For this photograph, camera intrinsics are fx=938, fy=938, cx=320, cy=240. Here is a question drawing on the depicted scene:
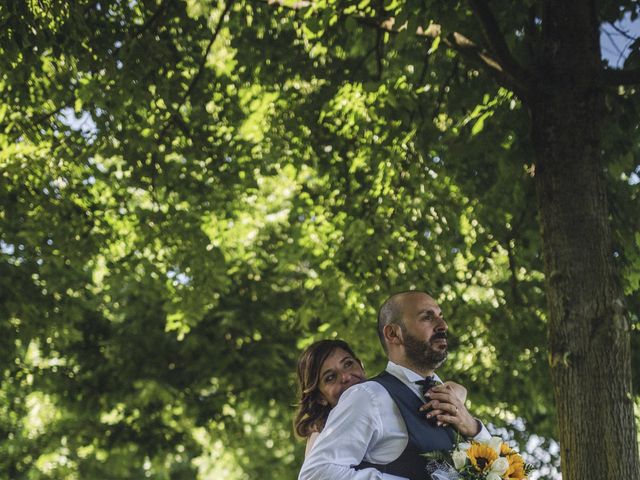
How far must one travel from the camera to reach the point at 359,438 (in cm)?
406

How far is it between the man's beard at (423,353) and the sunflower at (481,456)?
1.62ft

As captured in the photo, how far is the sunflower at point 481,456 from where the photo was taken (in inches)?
163

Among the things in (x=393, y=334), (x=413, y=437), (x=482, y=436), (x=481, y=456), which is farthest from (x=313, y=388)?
(x=481, y=456)

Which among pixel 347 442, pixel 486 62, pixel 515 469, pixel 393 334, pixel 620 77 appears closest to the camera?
pixel 347 442

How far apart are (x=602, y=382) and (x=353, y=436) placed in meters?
1.95

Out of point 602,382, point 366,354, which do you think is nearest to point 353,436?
point 602,382

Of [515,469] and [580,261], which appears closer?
[515,469]

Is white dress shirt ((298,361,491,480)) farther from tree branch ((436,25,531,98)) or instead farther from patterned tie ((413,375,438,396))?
tree branch ((436,25,531,98))

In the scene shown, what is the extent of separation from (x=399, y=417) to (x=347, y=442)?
0.32 m

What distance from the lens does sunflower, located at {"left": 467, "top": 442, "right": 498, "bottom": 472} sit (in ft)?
13.5

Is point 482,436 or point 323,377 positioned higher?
point 323,377

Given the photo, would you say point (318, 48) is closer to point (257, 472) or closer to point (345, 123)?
point (345, 123)

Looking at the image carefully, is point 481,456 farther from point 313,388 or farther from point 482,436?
point 313,388

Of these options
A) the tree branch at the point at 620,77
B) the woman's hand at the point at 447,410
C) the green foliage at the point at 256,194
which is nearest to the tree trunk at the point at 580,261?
the tree branch at the point at 620,77
